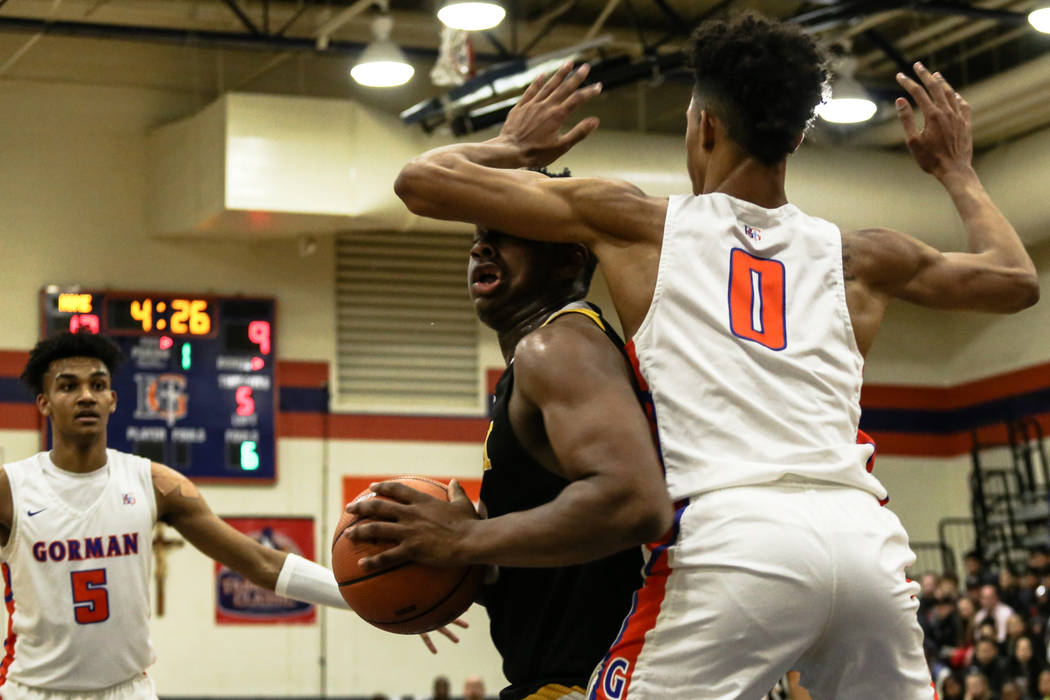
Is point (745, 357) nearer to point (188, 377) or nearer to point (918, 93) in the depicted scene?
point (918, 93)

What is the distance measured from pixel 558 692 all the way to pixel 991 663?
37.4 ft

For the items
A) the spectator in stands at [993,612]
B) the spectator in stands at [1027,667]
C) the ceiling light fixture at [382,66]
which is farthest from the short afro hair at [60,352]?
the spectator in stands at [993,612]

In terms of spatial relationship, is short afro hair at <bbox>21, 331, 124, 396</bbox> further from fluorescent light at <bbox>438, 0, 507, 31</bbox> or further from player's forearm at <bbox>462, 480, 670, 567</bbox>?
fluorescent light at <bbox>438, 0, 507, 31</bbox>

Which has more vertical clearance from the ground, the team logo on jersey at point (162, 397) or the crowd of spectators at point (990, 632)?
the team logo on jersey at point (162, 397)

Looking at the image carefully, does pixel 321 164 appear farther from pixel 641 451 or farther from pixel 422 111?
pixel 641 451

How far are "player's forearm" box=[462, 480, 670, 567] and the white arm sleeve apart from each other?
2.43m

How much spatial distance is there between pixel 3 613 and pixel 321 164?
5490 millimetres

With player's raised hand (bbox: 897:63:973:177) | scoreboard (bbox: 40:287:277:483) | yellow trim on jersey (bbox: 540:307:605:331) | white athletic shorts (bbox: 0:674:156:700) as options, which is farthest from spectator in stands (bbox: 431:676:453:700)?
yellow trim on jersey (bbox: 540:307:605:331)

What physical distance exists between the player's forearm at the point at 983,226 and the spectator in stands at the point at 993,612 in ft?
37.5

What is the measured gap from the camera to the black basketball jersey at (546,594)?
338 centimetres

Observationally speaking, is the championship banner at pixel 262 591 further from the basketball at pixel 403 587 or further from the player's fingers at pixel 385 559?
the player's fingers at pixel 385 559

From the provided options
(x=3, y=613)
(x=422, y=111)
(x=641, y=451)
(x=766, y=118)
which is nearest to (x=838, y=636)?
(x=641, y=451)

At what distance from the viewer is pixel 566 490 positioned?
2996 millimetres

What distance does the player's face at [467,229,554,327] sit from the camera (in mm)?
3611
